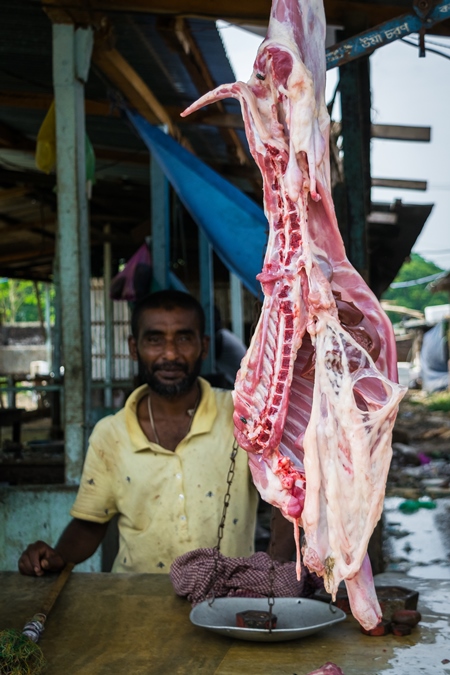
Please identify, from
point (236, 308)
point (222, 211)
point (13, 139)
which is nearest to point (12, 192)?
point (13, 139)

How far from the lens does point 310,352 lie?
5.96ft

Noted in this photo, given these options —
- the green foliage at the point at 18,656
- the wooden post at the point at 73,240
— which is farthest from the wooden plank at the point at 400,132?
the green foliage at the point at 18,656

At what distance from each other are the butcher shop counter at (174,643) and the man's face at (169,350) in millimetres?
890

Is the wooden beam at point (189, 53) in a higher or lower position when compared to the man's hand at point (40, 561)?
higher

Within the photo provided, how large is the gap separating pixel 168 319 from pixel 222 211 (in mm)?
1306

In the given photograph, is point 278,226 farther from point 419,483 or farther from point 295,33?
point 419,483

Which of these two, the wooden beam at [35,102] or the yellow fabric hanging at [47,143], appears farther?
the wooden beam at [35,102]

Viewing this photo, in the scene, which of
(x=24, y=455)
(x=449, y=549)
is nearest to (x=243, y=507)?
(x=24, y=455)

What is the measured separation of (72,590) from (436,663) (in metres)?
1.27

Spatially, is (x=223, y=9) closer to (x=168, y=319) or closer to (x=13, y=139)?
(x=168, y=319)

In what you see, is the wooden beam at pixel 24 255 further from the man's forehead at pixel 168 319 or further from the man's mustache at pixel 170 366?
the man's mustache at pixel 170 366

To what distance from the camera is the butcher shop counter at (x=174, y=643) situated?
6.73ft

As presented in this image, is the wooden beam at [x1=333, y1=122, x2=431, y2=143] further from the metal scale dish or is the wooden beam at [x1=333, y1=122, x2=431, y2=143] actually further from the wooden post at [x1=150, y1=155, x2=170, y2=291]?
the metal scale dish

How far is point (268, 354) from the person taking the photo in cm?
182
